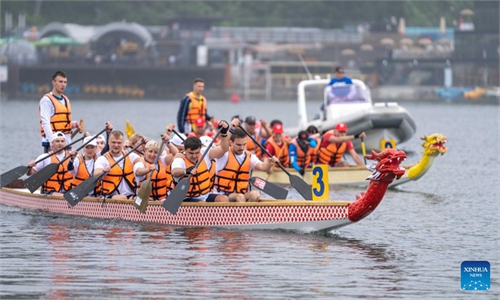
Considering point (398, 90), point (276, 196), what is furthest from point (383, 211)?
point (398, 90)

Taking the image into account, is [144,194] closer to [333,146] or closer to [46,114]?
[46,114]

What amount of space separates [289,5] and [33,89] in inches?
1317

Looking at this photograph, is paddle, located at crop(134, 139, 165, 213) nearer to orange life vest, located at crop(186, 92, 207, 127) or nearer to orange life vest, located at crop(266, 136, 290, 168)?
orange life vest, located at crop(186, 92, 207, 127)

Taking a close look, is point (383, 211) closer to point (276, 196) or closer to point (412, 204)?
point (412, 204)

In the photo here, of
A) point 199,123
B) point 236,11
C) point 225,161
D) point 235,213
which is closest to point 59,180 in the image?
point 225,161

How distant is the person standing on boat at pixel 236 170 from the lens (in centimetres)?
1892

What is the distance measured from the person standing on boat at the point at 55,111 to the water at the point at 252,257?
138cm

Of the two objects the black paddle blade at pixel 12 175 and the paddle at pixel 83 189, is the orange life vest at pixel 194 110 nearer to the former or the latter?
the black paddle blade at pixel 12 175

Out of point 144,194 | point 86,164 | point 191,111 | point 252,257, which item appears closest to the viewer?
point 252,257

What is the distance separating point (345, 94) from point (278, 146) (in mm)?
8633

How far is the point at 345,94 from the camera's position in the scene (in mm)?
34406

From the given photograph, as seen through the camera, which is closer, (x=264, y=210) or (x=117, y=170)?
(x=264, y=210)

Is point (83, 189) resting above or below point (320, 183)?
below

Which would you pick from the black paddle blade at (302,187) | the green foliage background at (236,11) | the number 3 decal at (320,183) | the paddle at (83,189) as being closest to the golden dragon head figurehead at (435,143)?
the black paddle blade at (302,187)
